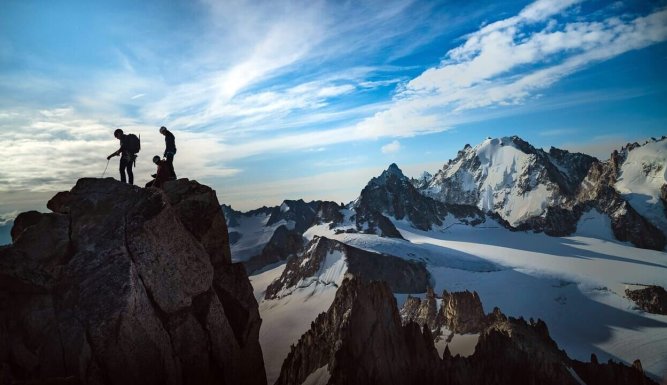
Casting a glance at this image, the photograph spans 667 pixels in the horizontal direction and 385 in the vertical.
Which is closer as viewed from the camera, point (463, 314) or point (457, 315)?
point (463, 314)

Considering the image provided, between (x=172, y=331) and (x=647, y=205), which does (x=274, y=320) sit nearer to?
(x=172, y=331)

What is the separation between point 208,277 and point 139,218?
3705 mm

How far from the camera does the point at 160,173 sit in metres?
19.5

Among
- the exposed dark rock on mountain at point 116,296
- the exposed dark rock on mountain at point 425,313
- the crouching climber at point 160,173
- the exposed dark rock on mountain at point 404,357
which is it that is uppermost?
the crouching climber at point 160,173

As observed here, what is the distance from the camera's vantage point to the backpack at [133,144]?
63.0 feet

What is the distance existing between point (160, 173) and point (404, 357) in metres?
21.3

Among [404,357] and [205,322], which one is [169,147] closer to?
[205,322]

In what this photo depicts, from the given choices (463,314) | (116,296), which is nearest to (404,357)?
(116,296)

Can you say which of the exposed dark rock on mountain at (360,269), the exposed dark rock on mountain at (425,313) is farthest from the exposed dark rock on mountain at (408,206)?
the exposed dark rock on mountain at (425,313)

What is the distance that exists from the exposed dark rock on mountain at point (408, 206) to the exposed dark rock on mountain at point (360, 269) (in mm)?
72795

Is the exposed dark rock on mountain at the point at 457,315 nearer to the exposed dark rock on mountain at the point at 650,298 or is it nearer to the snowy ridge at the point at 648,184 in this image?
the exposed dark rock on mountain at the point at 650,298

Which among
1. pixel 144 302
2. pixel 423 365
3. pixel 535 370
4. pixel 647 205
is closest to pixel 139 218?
pixel 144 302

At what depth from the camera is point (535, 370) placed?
2944cm

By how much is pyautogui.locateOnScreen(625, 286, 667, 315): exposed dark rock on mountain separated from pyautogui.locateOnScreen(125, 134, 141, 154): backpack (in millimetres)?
95817
